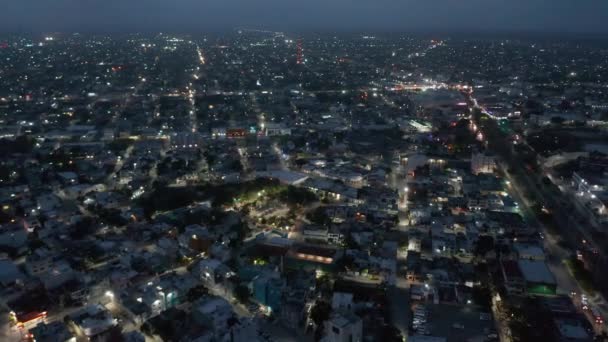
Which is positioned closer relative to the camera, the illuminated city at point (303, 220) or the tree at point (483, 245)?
the illuminated city at point (303, 220)

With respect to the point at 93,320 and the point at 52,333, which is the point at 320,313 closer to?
the point at 93,320

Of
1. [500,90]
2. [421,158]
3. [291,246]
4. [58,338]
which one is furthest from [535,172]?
[500,90]

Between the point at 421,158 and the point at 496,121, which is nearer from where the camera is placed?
the point at 421,158

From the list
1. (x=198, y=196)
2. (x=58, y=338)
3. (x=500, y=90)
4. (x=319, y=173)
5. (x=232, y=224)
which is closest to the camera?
(x=58, y=338)

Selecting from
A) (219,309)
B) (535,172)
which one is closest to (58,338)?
(219,309)

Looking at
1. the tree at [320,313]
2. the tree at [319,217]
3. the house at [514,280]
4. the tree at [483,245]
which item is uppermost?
the house at [514,280]

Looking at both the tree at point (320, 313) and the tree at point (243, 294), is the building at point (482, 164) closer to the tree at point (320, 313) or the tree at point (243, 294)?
the tree at point (320, 313)

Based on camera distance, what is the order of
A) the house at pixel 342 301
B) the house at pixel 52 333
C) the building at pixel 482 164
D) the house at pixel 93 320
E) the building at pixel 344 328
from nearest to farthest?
the building at pixel 344 328, the house at pixel 52 333, the house at pixel 93 320, the house at pixel 342 301, the building at pixel 482 164

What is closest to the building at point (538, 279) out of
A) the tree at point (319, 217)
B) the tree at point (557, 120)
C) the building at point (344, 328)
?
the building at point (344, 328)

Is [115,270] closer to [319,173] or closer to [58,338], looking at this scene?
[58,338]

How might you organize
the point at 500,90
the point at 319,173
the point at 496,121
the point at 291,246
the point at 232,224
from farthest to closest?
the point at 500,90 → the point at 496,121 → the point at 319,173 → the point at 232,224 → the point at 291,246

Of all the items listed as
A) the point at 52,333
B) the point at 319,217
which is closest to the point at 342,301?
the point at 319,217
